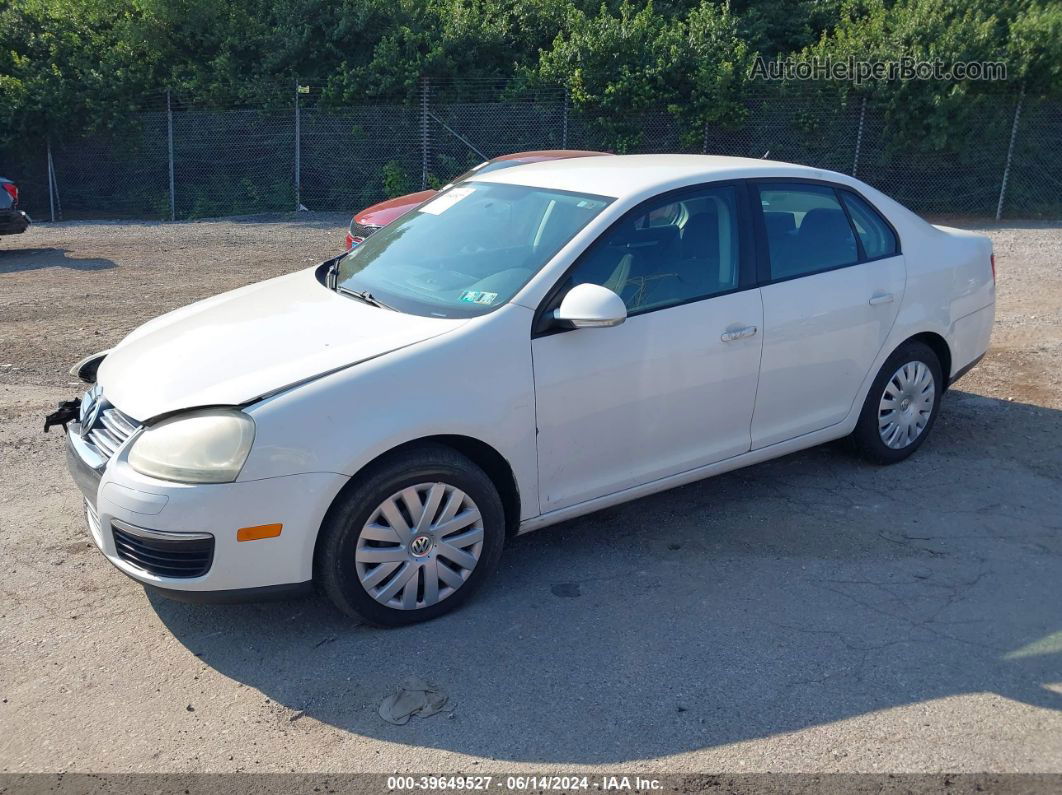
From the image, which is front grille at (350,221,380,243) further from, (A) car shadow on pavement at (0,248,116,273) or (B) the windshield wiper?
(B) the windshield wiper

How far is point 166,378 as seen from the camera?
13.1 feet

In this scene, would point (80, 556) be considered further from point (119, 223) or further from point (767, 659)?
point (119, 223)

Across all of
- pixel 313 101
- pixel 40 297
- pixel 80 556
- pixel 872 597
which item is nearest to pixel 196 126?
pixel 313 101

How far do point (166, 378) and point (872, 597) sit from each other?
3.10 metres

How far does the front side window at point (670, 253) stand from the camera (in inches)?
173

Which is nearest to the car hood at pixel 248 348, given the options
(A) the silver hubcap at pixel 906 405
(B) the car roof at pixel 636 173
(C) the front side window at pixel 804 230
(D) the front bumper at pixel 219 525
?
(D) the front bumper at pixel 219 525

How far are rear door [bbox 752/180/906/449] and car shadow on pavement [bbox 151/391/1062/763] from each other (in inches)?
22.7

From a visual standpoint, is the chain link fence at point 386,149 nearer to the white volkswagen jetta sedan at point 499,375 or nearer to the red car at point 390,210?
the red car at point 390,210

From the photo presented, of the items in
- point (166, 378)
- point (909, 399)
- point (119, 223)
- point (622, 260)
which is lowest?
point (119, 223)

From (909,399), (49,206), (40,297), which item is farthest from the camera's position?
(49,206)

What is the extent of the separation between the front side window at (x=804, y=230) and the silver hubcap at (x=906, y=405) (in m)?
0.78

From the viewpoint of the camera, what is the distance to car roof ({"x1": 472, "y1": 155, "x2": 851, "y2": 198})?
15.4 feet

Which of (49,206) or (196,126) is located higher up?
(196,126)

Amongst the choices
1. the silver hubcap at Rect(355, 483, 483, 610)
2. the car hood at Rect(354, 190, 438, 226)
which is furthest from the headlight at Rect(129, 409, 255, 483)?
the car hood at Rect(354, 190, 438, 226)
